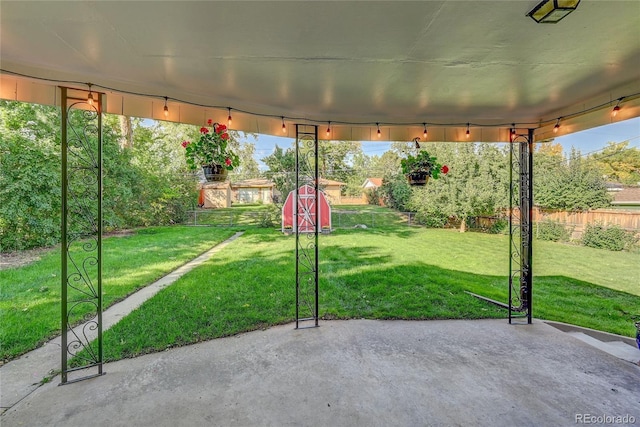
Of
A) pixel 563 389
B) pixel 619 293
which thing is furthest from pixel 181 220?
pixel 619 293

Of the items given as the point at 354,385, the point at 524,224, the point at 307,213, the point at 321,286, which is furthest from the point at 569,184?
the point at 354,385

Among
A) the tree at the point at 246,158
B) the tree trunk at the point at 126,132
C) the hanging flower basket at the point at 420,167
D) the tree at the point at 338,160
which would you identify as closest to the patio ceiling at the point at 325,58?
the hanging flower basket at the point at 420,167

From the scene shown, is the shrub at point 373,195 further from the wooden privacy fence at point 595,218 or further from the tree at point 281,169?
the wooden privacy fence at point 595,218

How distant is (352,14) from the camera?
1.28 meters

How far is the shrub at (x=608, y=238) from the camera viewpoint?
5.77 metres

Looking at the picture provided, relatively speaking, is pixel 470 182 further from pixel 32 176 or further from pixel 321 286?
pixel 32 176

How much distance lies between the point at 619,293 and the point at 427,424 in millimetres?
4818

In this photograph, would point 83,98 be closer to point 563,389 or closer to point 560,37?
point 560,37

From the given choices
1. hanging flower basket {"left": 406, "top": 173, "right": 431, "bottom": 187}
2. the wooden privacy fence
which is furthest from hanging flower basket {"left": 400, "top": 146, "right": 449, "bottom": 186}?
the wooden privacy fence

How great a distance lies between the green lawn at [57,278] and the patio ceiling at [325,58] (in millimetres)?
2382

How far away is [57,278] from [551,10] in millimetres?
6236

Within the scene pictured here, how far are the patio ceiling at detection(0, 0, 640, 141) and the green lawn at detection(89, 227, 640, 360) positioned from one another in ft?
7.30

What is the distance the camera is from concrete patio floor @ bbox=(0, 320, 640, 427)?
1763mm
